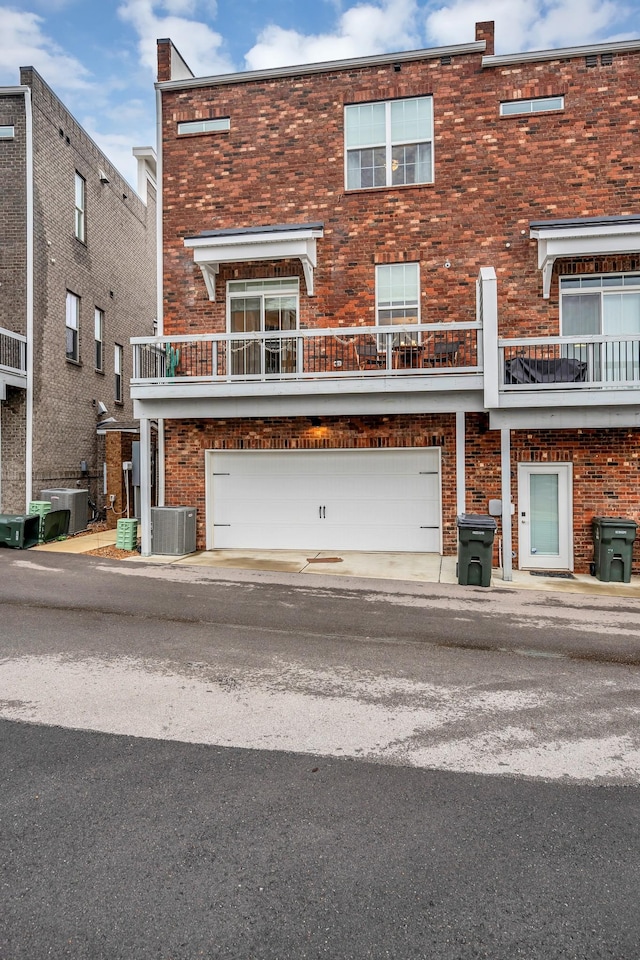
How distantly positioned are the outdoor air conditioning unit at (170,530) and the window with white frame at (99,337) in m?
7.83

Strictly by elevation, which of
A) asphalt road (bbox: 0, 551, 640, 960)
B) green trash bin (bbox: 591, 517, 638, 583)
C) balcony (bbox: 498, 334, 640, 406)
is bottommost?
asphalt road (bbox: 0, 551, 640, 960)

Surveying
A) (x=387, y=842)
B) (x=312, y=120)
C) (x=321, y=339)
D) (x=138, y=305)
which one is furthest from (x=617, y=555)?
(x=138, y=305)

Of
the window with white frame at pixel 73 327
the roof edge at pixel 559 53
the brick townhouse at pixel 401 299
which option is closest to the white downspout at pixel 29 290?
the window with white frame at pixel 73 327

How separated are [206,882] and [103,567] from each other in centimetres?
825

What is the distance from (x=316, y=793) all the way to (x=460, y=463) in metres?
8.36

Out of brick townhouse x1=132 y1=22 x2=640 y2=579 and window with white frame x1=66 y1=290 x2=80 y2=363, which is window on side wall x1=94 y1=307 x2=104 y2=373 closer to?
window with white frame x1=66 y1=290 x2=80 y2=363

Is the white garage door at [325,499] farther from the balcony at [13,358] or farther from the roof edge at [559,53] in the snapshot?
the roof edge at [559,53]

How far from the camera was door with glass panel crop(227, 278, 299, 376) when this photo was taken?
11766 mm

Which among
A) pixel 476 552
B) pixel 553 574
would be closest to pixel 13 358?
pixel 476 552

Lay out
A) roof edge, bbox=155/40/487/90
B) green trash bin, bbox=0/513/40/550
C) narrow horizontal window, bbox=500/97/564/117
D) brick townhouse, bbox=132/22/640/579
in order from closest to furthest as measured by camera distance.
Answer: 1. brick townhouse, bbox=132/22/640/579
2. narrow horizontal window, bbox=500/97/564/117
3. roof edge, bbox=155/40/487/90
4. green trash bin, bbox=0/513/40/550

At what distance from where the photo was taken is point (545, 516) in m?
10.7

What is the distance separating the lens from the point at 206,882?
2.56 meters

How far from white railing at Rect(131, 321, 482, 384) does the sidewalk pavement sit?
3450 millimetres

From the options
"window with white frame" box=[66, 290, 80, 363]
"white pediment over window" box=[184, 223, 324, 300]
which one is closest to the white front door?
"white pediment over window" box=[184, 223, 324, 300]
